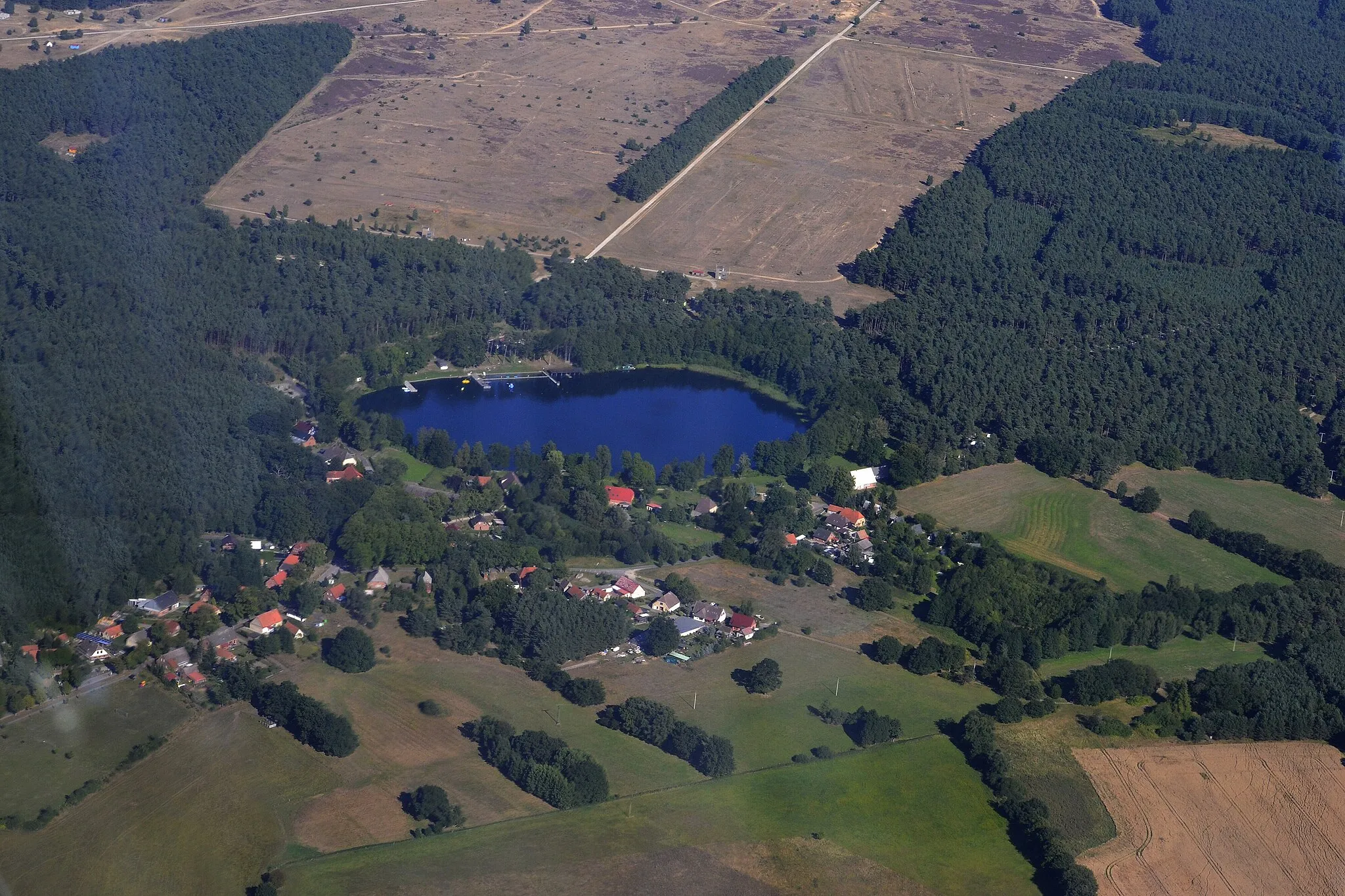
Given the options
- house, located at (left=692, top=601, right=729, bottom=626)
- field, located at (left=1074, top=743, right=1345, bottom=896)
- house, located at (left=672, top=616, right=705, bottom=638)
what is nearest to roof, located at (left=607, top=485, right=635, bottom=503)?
house, located at (left=692, top=601, right=729, bottom=626)

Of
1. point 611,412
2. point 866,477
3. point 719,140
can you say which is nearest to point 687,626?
point 866,477

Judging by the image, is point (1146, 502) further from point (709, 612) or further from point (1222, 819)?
point (1222, 819)

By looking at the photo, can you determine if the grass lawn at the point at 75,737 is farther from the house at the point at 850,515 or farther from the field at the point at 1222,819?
the field at the point at 1222,819

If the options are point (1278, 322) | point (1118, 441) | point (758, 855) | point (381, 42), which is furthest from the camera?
point (381, 42)

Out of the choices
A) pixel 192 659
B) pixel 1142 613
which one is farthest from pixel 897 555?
pixel 192 659

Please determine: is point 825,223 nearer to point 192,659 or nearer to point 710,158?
point 710,158

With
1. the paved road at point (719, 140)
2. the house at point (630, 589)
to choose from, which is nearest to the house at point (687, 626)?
the house at point (630, 589)
